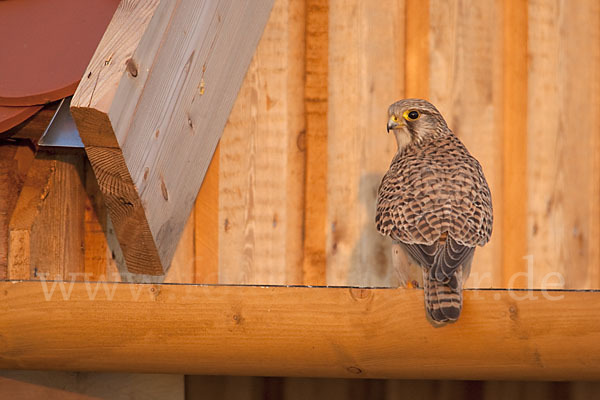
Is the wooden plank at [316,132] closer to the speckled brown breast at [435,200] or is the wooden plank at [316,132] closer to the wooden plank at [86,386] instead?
the speckled brown breast at [435,200]

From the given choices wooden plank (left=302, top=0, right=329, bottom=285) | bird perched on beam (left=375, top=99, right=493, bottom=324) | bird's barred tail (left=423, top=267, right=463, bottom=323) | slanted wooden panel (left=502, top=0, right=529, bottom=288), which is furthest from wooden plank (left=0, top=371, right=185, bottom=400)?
slanted wooden panel (left=502, top=0, right=529, bottom=288)

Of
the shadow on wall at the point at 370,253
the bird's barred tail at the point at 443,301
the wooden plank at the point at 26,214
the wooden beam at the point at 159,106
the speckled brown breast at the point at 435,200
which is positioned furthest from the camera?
the shadow on wall at the point at 370,253

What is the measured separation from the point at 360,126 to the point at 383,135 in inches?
4.0

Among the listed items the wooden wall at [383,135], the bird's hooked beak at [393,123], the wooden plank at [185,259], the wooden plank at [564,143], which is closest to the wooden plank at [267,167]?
the wooden wall at [383,135]

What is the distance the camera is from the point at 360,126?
3.11 meters

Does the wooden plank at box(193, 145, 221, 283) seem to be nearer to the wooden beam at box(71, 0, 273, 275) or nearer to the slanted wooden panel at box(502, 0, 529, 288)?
the wooden beam at box(71, 0, 273, 275)

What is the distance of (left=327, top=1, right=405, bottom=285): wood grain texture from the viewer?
306 cm

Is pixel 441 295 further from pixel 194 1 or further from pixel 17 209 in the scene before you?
pixel 17 209

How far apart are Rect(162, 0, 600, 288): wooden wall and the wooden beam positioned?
157 millimetres

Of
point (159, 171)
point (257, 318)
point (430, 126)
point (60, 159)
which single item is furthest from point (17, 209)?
point (430, 126)

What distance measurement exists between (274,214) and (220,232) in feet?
0.71

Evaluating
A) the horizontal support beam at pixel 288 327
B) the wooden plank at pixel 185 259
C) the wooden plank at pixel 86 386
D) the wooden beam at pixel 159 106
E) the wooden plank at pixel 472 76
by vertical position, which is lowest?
the wooden plank at pixel 86 386

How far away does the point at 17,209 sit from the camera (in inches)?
109

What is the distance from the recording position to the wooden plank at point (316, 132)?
3.07m
